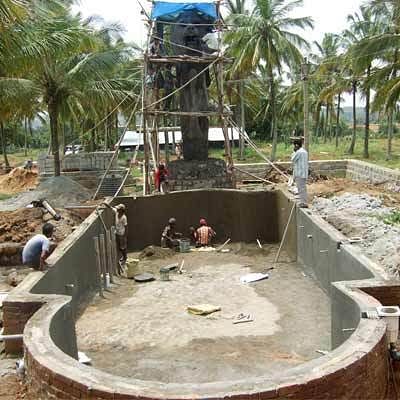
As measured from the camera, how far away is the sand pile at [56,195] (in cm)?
2231

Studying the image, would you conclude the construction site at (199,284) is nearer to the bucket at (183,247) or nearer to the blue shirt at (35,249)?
the bucket at (183,247)

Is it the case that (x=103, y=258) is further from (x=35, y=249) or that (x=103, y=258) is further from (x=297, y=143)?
(x=297, y=143)

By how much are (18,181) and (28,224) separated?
17.4m

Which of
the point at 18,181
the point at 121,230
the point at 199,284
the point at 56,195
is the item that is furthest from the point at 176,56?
the point at 18,181

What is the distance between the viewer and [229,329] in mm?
10672

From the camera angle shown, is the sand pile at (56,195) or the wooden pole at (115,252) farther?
the sand pile at (56,195)

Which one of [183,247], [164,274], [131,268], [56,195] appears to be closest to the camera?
[164,274]

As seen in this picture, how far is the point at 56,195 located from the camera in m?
22.8

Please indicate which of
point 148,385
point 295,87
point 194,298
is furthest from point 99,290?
point 295,87

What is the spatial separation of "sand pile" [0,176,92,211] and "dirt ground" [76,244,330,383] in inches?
310

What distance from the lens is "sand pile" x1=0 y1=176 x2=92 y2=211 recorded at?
2231 centimetres

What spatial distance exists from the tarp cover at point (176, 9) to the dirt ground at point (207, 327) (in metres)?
10.6

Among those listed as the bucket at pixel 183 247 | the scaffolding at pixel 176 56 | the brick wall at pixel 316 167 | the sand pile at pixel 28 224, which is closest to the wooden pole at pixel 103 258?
the sand pile at pixel 28 224

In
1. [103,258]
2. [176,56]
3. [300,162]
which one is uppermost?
[176,56]
